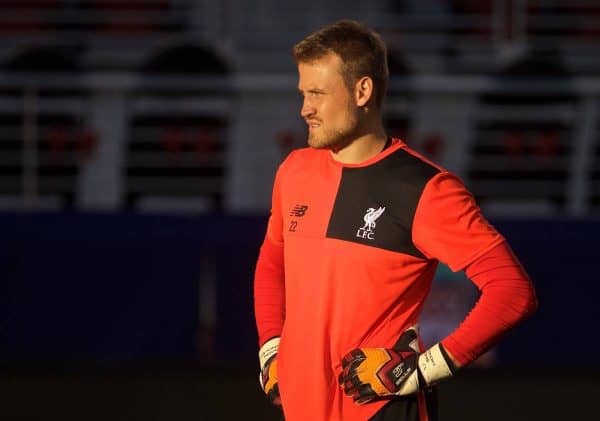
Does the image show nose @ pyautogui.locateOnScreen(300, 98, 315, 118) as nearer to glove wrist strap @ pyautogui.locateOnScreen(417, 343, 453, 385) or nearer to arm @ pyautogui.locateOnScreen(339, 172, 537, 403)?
arm @ pyautogui.locateOnScreen(339, 172, 537, 403)

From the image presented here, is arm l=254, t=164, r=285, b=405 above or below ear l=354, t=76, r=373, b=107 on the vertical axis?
below

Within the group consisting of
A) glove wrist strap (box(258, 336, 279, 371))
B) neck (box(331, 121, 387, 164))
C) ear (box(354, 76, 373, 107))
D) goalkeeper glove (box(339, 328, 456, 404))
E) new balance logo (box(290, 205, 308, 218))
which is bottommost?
glove wrist strap (box(258, 336, 279, 371))

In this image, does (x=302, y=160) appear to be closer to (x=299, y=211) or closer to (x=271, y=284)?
(x=299, y=211)

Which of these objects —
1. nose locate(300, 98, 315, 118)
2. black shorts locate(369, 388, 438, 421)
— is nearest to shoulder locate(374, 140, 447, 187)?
nose locate(300, 98, 315, 118)

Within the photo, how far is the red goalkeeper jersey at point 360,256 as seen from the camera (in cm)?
307

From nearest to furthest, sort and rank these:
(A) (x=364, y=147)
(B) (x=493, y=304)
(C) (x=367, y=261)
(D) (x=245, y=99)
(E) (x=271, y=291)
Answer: (B) (x=493, y=304), (C) (x=367, y=261), (A) (x=364, y=147), (E) (x=271, y=291), (D) (x=245, y=99)

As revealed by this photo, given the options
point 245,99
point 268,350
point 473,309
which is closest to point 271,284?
point 268,350

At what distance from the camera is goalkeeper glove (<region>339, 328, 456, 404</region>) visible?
9.96ft

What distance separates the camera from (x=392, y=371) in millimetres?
3039

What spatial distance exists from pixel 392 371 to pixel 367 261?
29 cm

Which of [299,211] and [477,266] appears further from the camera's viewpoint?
[299,211]

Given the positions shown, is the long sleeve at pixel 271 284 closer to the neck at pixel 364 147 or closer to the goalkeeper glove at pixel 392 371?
the neck at pixel 364 147

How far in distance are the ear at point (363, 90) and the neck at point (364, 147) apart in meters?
0.09

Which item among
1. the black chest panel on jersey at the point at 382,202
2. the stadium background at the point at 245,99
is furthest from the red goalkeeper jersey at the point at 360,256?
the stadium background at the point at 245,99
